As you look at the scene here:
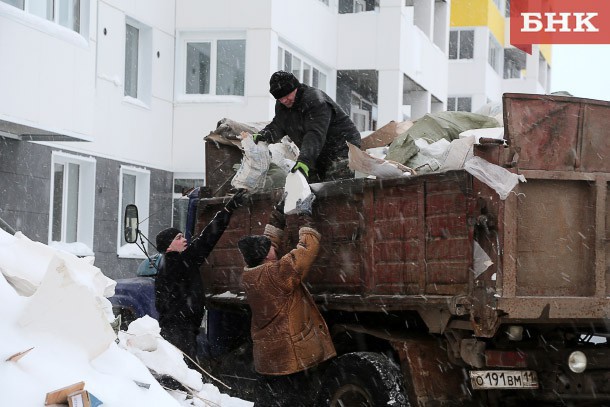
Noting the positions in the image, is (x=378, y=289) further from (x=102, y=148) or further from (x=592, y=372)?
(x=102, y=148)

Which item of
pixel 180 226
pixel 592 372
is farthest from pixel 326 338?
pixel 180 226

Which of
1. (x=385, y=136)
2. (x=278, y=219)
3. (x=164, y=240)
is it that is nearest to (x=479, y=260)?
(x=278, y=219)

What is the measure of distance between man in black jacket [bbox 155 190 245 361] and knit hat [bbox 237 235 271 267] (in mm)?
1068

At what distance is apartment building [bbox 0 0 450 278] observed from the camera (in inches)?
529

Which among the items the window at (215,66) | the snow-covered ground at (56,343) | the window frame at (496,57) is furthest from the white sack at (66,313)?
the window frame at (496,57)

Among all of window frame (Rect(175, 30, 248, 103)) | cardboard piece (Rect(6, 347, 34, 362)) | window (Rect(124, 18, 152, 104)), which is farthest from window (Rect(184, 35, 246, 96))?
cardboard piece (Rect(6, 347, 34, 362))

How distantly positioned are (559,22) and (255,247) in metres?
27.7

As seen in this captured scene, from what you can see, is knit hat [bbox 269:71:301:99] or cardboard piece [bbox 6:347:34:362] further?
knit hat [bbox 269:71:301:99]

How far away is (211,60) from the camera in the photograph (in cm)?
1875

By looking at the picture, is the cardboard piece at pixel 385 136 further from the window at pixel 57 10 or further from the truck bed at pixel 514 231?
the window at pixel 57 10

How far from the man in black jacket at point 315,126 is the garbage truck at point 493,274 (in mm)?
921

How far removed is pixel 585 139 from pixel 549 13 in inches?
1141

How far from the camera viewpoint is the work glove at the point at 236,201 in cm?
857

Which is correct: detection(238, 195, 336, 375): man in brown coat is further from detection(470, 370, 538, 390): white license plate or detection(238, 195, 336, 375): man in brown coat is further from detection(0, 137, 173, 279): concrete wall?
detection(0, 137, 173, 279): concrete wall
